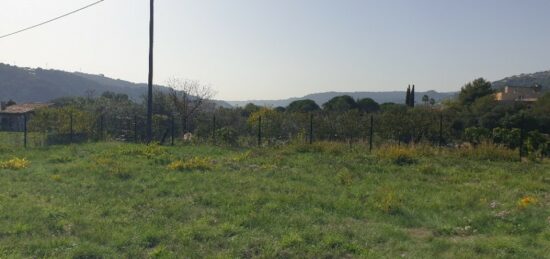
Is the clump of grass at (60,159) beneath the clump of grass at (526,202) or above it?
beneath

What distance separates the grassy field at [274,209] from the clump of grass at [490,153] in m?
1.14

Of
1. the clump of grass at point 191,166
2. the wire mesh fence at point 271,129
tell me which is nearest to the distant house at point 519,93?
the wire mesh fence at point 271,129

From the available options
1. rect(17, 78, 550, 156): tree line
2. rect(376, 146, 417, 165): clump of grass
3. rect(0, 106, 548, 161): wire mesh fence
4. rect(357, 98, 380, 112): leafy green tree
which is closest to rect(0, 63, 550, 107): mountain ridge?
rect(357, 98, 380, 112): leafy green tree

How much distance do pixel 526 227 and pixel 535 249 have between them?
1053 mm

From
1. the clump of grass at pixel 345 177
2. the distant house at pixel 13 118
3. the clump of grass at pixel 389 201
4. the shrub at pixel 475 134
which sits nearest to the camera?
the clump of grass at pixel 389 201

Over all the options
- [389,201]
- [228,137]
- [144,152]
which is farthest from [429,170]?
[228,137]

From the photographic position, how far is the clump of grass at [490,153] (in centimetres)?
1509

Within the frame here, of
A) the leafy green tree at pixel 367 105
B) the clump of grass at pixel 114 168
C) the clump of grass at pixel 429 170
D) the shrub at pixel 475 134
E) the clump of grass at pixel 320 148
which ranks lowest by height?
the clump of grass at pixel 114 168

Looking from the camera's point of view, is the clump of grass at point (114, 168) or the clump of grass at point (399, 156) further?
the clump of grass at point (399, 156)

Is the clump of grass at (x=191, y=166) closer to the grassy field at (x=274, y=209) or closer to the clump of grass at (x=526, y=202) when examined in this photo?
the grassy field at (x=274, y=209)

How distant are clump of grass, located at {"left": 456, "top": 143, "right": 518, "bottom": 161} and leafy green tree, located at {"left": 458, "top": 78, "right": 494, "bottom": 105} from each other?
1228 inches

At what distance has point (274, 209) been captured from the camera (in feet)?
26.2

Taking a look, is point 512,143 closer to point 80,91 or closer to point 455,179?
point 455,179

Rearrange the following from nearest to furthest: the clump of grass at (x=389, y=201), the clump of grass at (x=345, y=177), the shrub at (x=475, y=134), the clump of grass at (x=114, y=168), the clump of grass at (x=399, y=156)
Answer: the clump of grass at (x=389, y=201), the clump of grass at (x=345, y=177), the clump of grass at (x=114, y=168), the clump of grass at (x=399, y=156), the shrub at (x=475, y=134)
